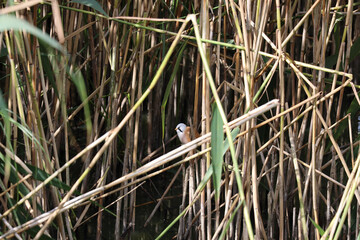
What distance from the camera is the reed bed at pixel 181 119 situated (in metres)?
1.10

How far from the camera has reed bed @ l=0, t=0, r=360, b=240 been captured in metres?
1.10

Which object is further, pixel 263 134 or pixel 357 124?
pixel 357 124

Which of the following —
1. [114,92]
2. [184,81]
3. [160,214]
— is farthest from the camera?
[184,81]

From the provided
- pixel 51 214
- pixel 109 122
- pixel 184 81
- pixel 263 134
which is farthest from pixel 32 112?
pixel 184 81

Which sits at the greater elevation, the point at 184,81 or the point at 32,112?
the point at 32,112

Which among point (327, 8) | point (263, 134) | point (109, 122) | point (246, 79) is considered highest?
point (327, 8)

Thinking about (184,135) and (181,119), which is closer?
(184,135)

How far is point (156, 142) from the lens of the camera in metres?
2.53

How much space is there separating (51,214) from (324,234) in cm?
63

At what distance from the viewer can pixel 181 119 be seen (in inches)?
110

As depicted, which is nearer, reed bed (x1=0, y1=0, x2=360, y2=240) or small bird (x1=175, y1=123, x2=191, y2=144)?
reed bed (x1=0, y1=0, x2=360, y2=240)

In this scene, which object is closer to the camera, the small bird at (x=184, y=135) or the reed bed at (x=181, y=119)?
the reed bed at (x=181, y=119)

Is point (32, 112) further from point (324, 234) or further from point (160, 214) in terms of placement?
point (160, 214)

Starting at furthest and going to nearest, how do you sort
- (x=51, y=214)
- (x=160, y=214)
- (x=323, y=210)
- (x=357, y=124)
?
1. (x=357, y=124)
2. (x=160, y=214)
3. (x=323, y=210)
4. (x=51, y=214)
